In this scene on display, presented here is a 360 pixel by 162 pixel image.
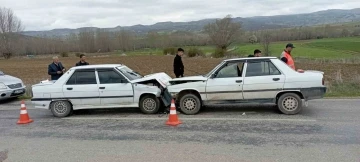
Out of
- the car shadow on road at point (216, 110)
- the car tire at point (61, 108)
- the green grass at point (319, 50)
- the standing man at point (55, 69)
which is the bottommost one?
the car shadow on road at point (216, 110)

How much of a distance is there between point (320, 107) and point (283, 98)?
147 cm

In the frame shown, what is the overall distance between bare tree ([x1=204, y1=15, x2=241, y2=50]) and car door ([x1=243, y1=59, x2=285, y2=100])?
200 feet

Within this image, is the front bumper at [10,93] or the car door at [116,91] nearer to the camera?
the car door at [116,91]

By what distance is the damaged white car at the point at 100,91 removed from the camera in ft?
25.9

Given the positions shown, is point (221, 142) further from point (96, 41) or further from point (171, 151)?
point (96, 41)

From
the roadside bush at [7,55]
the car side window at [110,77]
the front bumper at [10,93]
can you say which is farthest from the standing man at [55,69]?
the roadside bush at [7,55]

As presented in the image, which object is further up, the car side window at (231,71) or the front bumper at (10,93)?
the car side window at (231,71)

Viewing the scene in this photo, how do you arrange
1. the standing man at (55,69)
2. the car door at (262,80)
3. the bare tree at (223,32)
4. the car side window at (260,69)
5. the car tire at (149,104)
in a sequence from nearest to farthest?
the car door at (262,80)
the car side window at (260,69)
the car tire at (149,104)
the standing man at (55,69)
the bare tree at (223,32)

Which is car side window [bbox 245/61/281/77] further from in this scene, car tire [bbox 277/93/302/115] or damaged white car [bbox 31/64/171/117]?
damaged white car [bbox 31/64/171/117]

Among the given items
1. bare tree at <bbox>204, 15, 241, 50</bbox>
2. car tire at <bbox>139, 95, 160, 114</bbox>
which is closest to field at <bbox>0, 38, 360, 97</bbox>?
car tire at <bbox>139, 95, 160, 114</bbox>

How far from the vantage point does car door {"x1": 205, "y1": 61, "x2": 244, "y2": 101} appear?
7.41 metres

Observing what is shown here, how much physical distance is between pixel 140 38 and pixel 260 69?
317ft

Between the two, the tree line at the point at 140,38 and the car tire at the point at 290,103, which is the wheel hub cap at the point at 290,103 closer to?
the car tire at the point at 290,103

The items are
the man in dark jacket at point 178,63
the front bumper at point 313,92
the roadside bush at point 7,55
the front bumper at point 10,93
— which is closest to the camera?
the front bumper at point 313,92
